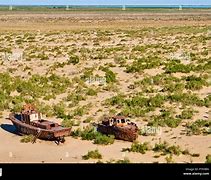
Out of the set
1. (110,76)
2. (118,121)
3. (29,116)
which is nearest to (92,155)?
(118,121)

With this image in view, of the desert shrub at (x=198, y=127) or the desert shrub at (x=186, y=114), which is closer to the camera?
the desert shrub at (x=198, y=127)

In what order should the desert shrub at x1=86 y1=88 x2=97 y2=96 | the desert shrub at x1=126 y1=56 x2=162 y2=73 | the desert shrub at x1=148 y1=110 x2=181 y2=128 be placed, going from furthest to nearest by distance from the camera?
the desert shrub at x1=126 y1=56 x2=162 y2=73, the desert shrub at x1=86 y1=88 x2=97 y2=96, the desert shrub at x1=148 y1=110 x2=181 y2=128

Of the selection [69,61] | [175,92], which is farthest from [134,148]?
[69,61]

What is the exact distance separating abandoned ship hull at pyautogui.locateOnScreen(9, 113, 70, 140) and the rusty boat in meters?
1.65

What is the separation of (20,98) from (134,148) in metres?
11.0

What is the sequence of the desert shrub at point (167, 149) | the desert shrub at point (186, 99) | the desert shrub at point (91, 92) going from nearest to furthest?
1. the desert shrub at point (167, 149)
2. the desert shrub at point (186, 99)
3. the desert shrub at point (91, 92)

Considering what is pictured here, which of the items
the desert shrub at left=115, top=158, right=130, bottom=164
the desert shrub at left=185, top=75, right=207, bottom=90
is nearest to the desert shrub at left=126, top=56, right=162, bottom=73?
the desert shrub at left=185, top=75, right=207, bottom=90

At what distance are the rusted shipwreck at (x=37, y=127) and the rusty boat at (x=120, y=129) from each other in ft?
5.13

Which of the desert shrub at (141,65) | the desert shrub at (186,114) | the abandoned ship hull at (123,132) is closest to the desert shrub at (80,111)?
the abandoned ship hull at (123,132)

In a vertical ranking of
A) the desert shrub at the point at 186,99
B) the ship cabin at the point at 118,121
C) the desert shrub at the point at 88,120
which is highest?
the ship cabin at the point at 118,121

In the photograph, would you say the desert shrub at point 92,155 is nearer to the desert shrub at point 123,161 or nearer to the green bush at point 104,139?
the desert shrub at point 123,161

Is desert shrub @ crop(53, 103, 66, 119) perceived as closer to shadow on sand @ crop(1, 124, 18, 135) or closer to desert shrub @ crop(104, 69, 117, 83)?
shadow on sand @ crop(1, 124, 18, 135)

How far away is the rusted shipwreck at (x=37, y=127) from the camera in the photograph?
1725cm

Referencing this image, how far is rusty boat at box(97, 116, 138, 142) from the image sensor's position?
17.4 metres
